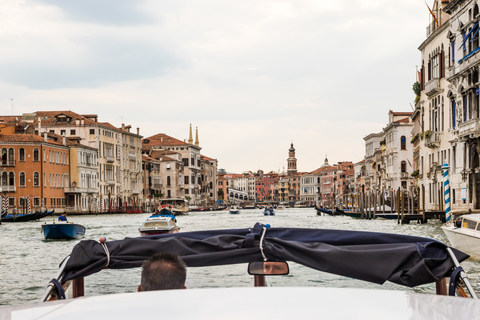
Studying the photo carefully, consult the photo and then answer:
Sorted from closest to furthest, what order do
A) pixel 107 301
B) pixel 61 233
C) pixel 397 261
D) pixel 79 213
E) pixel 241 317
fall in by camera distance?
pixel 241 317
pixel 107 301
pixel 397 261
pixel 61 233
pixel 79 213

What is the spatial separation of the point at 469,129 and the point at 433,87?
6.37 meters

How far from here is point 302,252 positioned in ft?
11.1

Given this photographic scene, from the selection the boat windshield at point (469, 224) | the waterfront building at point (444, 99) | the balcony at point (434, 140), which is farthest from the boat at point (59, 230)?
the balcony at point (434, 140)

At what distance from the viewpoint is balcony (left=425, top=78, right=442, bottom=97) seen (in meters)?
29.2

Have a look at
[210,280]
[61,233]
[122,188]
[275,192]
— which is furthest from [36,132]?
[275,192]

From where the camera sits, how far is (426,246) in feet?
10.9

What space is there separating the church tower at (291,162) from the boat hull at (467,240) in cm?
13817

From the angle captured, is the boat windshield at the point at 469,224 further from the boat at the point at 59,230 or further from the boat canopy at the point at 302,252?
the boat at the point at 59,230

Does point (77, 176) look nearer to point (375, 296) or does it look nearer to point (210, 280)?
point (210, 280)

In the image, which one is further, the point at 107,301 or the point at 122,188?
the point at 122,188

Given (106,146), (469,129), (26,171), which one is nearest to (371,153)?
(106,146)

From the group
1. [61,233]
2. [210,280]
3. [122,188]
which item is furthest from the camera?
[122,188]

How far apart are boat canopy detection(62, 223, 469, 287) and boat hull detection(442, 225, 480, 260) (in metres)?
9.22

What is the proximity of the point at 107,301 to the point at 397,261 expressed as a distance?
1811 mm
